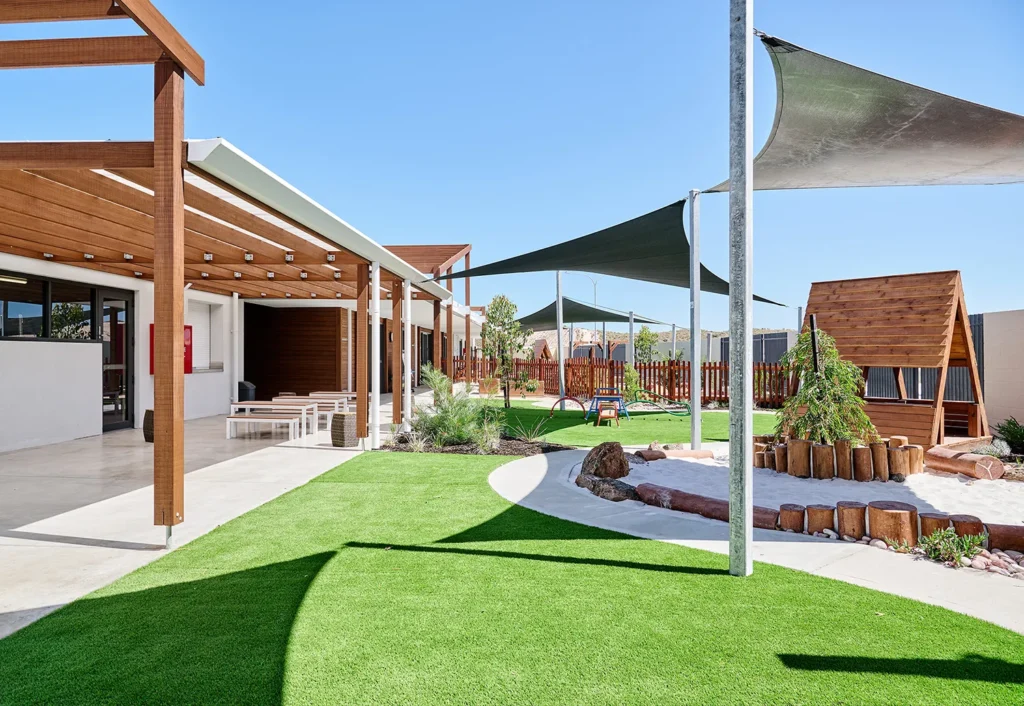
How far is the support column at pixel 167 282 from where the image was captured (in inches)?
159

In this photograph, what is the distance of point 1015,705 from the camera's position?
2168 mm

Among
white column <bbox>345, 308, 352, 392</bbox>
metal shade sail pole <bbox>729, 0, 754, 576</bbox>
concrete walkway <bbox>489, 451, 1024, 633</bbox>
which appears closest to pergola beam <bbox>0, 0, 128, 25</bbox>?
metal shade sail pole <bbox>729, 0, 754, 576</bbox>

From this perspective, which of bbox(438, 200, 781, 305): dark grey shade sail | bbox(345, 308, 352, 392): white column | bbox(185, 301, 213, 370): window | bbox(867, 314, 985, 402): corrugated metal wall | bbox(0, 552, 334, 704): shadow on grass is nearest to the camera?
bbox(0, 552, 334, 704): shadow on grass

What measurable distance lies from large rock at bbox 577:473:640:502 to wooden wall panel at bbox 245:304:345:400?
12233mm

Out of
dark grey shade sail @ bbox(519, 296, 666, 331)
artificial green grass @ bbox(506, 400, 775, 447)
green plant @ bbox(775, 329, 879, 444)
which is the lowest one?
artificial green grass @ bbox(506, 400, 775, 447)

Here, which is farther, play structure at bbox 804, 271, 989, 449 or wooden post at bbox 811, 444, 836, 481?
play structure at bbox 804, 271, 989, 449

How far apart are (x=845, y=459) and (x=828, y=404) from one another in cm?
59

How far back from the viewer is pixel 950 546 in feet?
12.6

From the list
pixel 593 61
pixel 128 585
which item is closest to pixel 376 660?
pixel 128 585

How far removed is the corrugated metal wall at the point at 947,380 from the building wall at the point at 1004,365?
12 cm

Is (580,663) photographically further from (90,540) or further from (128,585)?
(90,540)

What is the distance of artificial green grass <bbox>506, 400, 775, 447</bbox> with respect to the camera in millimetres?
9875

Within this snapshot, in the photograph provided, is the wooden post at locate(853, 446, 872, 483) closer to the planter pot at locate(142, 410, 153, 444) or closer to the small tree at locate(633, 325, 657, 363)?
the planter pot at locate(142, 410, 153, 444)

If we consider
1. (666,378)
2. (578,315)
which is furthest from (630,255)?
(578,315)
